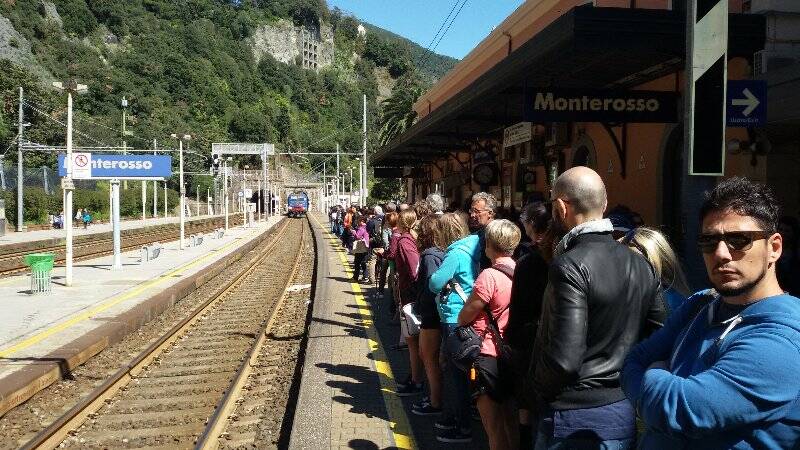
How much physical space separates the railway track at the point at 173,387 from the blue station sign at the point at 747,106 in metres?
5.81

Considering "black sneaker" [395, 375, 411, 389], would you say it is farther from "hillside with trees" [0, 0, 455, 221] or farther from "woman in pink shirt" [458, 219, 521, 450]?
"hillside with trees" [0, 0, 455, 221]

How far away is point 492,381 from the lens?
166 inches

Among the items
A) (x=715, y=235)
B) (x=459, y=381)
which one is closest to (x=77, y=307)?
(x=459, y=381)

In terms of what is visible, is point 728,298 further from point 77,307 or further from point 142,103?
point 142,103

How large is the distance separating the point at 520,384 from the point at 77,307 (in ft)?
37.5

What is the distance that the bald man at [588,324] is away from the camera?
2.68m

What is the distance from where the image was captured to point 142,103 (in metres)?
96.5

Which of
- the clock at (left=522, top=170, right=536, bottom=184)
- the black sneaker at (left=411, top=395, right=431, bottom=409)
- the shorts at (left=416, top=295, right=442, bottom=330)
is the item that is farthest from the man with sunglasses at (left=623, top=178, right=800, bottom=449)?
the clock at (left=522, top=170, right=536, bottom=184)

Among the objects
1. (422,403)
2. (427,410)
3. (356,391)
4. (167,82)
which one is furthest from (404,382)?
(167,82)

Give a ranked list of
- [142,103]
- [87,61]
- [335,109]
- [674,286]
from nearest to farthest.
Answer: [674,286] < [142,103] < [87,61] < [335,109]

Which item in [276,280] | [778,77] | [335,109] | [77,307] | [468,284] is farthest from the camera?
[335,109]

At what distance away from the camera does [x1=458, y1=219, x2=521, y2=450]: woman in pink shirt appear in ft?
13.9

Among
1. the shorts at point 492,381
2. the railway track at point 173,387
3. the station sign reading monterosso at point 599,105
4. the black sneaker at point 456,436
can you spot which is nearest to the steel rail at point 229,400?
the railway track at point 173,387

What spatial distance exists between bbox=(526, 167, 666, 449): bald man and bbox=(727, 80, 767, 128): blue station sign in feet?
15.0
